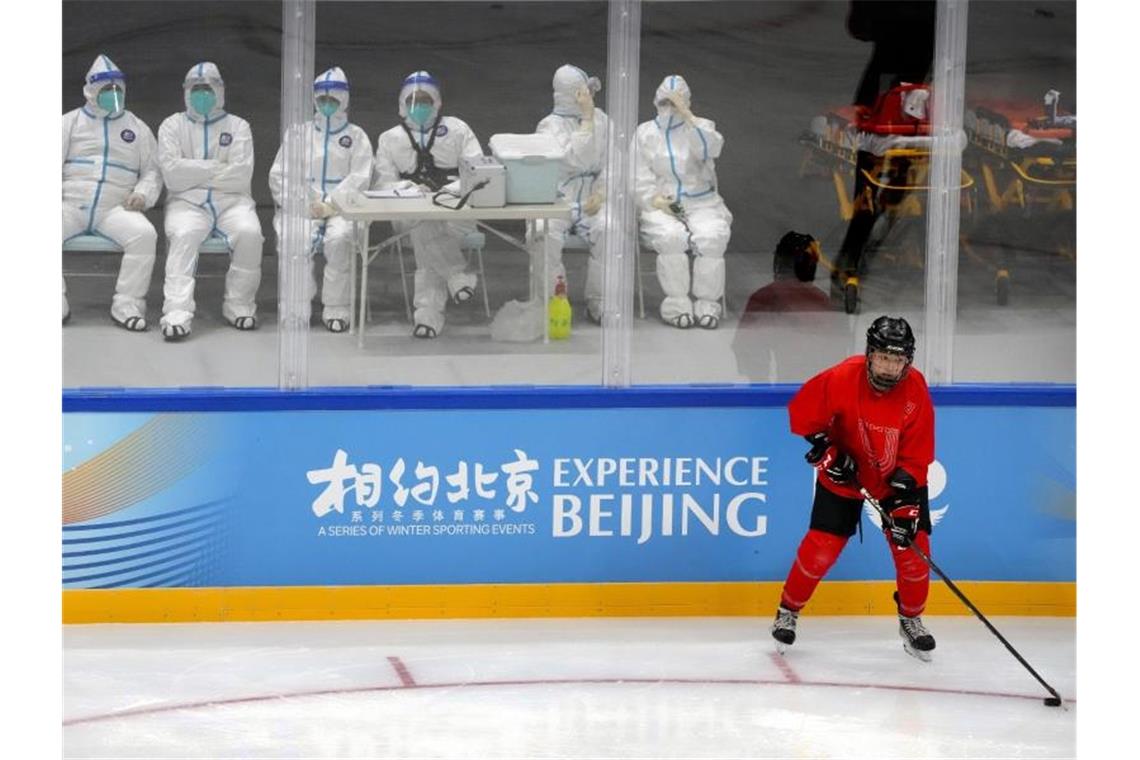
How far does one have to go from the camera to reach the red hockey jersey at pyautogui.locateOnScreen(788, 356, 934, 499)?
19.5 ft

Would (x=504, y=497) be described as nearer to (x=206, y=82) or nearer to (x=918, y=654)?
(x=918, y=654)

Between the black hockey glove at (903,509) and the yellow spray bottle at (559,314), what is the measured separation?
47.8 inches

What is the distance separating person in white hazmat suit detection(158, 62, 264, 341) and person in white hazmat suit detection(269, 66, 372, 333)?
0.35ft

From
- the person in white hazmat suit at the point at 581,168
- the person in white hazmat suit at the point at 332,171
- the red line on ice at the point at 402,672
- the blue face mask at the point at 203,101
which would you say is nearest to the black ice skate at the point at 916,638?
the person in white hazmat suit at the point at 581,168

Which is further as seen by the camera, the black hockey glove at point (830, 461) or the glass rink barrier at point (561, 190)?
the glass rink barrier at point (561, 190)

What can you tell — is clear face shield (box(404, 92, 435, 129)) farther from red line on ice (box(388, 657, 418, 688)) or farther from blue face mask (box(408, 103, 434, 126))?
red line on ice (box(388, 657, 418, 688))

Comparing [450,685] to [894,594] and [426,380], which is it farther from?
[894,594]

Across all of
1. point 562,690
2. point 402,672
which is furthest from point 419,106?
point 562,690

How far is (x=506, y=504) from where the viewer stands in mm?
6340

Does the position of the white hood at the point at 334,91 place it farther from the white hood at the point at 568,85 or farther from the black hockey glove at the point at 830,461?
the black hockey glove at the point at 830,461

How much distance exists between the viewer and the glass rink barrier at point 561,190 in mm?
6160

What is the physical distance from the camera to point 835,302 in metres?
6.53

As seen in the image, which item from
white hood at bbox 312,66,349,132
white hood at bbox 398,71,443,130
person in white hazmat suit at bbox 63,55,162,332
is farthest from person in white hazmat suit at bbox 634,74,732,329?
person in white hazmat suit at bbox 63,55,162,332
